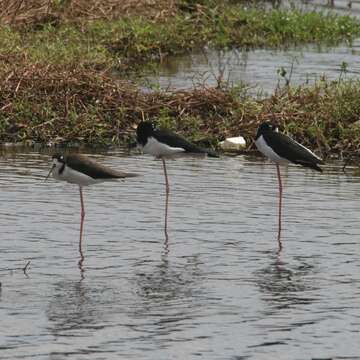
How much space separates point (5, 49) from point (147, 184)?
5.18 metres

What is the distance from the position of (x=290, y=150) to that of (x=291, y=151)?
0.05 ft

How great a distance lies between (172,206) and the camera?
1453cm

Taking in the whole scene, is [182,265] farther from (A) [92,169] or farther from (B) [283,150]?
(B) [283,150]

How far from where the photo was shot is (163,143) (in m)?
14.5

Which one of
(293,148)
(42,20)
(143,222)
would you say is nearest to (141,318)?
(143,222)

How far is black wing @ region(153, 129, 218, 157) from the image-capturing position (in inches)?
565

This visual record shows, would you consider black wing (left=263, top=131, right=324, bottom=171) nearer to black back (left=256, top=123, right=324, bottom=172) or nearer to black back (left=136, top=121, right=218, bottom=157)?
black back (left=256, top=123, right=324, bottom=172)

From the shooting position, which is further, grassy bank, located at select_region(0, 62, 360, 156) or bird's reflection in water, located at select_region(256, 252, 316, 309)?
grassy bank, located at select_region(0, 62, 360, 156)

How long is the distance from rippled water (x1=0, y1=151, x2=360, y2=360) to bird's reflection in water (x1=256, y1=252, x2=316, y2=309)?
0.02 meters

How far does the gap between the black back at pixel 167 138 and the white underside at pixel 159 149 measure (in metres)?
0.03

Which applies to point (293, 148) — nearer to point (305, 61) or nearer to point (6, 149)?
point (6, 149)

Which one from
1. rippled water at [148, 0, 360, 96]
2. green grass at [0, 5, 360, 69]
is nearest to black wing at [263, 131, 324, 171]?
green grass at [0, 5, 360, 69]

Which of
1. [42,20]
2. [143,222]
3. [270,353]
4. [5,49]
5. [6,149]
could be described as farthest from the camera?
[42,20]

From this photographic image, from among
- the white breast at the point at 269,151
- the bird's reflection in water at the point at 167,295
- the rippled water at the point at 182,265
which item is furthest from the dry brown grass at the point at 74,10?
the bird's reflection in water at the point at 167,295
